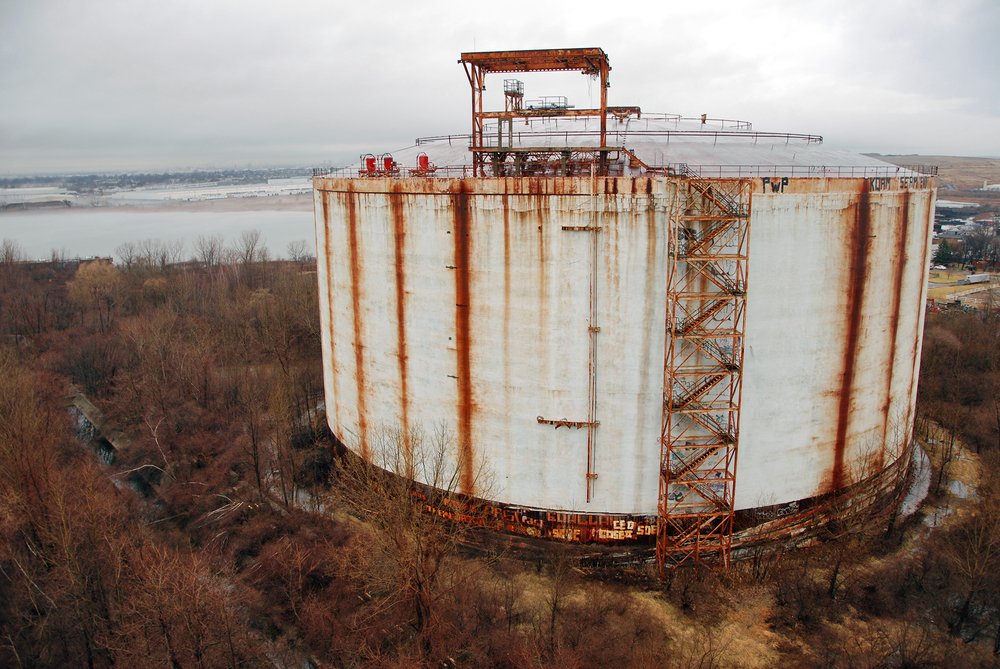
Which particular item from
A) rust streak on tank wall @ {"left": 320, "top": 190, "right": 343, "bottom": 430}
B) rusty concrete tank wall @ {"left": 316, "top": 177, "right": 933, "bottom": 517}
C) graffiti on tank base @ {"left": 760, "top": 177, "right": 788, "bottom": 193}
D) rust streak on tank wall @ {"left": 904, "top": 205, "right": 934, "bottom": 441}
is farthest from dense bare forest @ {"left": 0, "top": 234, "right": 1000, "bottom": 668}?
graffiti on tank base @ {"left": 760, "top": 177, "right": 788, "bottom": 193}

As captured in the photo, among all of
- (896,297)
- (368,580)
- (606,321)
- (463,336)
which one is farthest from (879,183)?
(368,580)

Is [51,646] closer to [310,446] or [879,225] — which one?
[310,446]

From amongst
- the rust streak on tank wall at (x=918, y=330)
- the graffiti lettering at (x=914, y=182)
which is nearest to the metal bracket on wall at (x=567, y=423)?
the graffiti lettering at (x=914, y=182)

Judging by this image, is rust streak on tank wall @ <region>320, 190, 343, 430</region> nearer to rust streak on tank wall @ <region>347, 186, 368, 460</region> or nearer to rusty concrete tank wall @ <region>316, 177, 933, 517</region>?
rusty concrete tank wall @ <region>316, 177, 933, 517</region>

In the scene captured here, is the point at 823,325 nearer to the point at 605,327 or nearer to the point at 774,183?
the point at 774,183

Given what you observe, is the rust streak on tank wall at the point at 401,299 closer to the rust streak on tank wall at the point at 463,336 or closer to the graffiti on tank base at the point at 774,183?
the rust streak on tank wall at the point at 463,336
